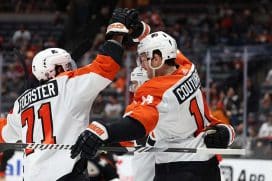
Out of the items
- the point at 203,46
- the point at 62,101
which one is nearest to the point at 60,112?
the point at 62,101

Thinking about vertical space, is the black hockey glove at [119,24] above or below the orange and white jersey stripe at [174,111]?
above

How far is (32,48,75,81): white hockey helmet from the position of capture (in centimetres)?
516

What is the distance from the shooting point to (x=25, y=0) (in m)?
21.2

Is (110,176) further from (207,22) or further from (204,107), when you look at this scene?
(207,22)

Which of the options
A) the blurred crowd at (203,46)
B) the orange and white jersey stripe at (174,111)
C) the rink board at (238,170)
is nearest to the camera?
the orange and white jersey stripe at (174,111)

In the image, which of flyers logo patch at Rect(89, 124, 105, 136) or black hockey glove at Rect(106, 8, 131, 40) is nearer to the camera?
flyers logo patch at Rect(89, 124, 105, 136)

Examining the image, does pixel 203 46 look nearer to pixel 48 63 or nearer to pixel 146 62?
pixel 48 63

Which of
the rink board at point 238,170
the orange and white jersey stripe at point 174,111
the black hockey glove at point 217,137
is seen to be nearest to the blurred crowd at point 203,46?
the rink board at point 238,170

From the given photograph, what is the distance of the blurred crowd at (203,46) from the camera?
469 inches

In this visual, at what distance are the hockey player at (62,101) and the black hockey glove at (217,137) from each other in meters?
0.66

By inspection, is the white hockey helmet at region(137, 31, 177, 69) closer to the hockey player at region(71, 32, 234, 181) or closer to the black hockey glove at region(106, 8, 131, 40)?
the hockey player at region(71, 32, 234, 181)

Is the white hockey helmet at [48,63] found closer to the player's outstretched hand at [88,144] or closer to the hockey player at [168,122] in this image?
the hockey player at [168,122]

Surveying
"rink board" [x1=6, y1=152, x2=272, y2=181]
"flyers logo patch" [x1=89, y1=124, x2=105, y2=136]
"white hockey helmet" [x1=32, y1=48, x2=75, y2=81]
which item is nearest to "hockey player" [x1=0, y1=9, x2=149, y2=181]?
"white hockey helmet" [x1=32, y1=48, x2=75, y2=81]

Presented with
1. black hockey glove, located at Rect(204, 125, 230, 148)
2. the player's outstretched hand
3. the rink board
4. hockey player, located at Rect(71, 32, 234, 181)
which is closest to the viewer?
the player's outstretched hand
